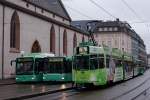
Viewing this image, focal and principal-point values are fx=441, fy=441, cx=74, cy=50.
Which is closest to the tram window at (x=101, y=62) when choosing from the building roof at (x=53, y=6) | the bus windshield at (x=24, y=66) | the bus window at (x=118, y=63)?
the bus window at (x=118, y=63)

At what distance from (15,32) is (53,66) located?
629 inches

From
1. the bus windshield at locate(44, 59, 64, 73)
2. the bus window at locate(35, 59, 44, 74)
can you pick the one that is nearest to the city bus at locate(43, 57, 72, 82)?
the bus windshield at locate(44, 59, 64, 73)

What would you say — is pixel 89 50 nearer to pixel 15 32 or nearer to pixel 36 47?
pixel 15 32

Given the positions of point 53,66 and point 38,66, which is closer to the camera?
point 53,66

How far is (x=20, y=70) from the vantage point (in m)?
40.7

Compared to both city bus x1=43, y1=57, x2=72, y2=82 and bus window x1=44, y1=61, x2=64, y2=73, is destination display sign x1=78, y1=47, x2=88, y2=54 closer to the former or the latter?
city bus x1=43, y1=57, x2=72, y2=82

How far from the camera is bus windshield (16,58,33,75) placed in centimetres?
4072

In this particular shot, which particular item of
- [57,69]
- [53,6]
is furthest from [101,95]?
[53,6]

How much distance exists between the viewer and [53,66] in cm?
4044

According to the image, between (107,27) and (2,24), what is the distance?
8654cm

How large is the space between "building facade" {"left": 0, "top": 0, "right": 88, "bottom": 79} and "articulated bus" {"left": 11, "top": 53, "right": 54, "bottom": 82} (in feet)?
29.2

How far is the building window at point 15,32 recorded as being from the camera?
53.7 meters

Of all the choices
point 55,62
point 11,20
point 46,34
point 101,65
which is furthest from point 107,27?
point 101,65

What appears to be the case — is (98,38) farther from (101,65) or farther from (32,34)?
(101,65)
